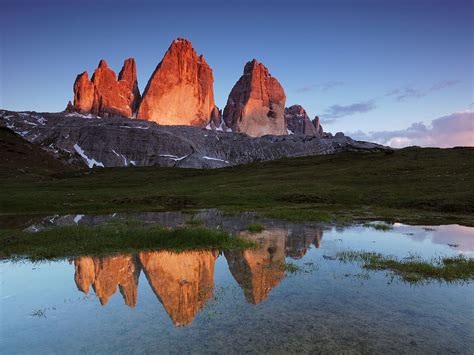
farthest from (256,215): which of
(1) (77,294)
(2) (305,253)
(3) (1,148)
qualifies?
(3) (1,148)

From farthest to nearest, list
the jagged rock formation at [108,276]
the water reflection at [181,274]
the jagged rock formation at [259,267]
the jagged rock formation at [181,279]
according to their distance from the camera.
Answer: the jagged rock formation at [259,267] → the jagged rock formation at [108,276] → the water reflection at [181,274] → the jagged rock formation at [181,279]

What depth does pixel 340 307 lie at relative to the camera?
13406 mm

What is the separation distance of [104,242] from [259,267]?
430 inches

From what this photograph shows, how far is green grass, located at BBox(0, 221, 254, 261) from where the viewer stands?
71.6 feet

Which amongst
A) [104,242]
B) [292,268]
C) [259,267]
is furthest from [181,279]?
[104,242]

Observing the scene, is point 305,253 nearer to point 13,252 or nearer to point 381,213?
point 13,252

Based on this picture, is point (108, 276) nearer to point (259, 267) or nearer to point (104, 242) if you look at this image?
point (104, 242)

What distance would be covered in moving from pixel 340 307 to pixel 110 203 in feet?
150

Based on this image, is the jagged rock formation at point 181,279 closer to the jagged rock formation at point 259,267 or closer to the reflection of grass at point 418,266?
the jagged rock formation at point 259,267

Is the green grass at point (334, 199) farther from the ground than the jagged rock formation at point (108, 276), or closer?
farther from the ground

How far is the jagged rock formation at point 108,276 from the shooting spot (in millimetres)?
14977

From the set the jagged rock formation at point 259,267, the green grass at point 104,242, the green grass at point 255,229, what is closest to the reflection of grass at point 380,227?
the green grass at point 255,229

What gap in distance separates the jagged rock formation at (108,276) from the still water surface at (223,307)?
0.05 metres

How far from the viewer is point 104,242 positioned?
928 inches
